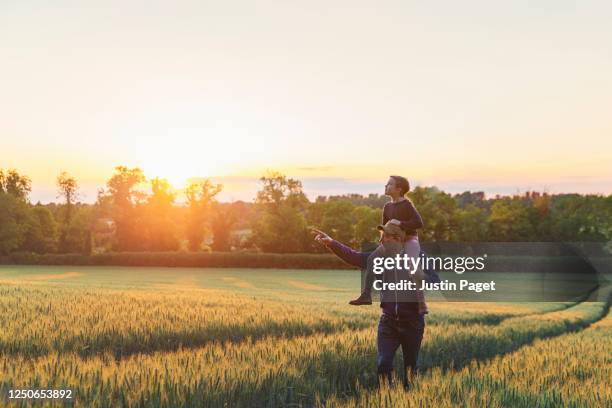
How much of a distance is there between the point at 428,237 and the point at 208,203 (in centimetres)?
3662

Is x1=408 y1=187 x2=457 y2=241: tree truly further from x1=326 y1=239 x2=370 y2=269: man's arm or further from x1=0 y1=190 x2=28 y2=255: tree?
x1=326 y1=239 x2=370 y2=269: man's arm

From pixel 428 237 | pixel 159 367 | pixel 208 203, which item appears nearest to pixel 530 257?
pixel 428 237

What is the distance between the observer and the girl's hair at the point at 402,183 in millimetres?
7668

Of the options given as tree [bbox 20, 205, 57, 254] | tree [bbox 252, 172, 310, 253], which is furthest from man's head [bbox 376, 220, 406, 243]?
tree [bbox 20, 205, 57, 254]

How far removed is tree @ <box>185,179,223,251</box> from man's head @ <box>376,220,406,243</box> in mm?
91005

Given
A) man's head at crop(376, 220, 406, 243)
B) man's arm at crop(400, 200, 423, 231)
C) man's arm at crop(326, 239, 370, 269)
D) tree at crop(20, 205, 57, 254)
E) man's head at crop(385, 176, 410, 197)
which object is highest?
man's head at crop(385, 176, 410, 197)

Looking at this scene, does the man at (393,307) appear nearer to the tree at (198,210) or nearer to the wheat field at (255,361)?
the wheat field at (255,361)

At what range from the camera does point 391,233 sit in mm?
7582

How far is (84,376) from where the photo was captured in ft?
22.0

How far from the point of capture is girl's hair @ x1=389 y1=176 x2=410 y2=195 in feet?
25.2

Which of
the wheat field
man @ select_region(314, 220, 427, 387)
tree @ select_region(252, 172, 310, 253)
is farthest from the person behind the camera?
tree @ select_region(252, 172, 310, 253)

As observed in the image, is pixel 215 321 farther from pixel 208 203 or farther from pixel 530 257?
pixel 208 203

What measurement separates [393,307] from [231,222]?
8751 centimetres

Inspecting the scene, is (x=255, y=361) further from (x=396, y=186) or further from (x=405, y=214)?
(x=396, y=186)
